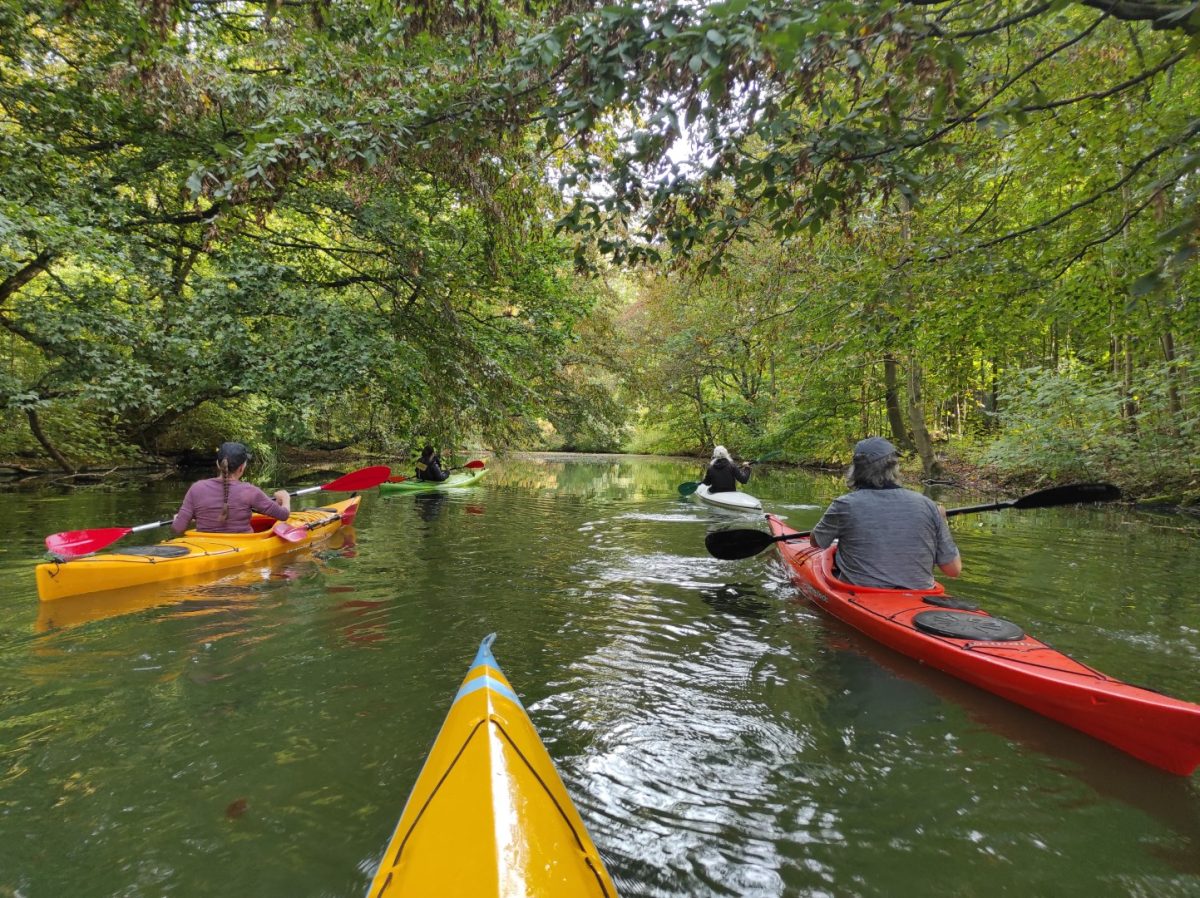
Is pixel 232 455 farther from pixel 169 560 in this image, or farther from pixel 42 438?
pixel 42 438

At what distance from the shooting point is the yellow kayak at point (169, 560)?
454 cm

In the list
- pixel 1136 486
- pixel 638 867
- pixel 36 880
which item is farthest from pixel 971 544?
pixel 36 880

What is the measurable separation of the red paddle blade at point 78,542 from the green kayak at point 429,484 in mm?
6389

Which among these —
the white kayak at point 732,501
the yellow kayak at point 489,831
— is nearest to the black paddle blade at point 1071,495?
the yellow kayak at point 489,831

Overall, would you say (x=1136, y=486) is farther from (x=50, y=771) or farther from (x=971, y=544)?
(x=50, y=771)

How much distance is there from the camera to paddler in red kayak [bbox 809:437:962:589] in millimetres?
3996

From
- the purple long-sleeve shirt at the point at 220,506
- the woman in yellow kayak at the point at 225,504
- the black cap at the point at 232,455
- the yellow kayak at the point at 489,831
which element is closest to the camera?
the yellow kayak at the point at 489,831

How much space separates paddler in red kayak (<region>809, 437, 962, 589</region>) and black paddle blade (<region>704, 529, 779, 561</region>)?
1.13 m

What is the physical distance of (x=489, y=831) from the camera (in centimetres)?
145

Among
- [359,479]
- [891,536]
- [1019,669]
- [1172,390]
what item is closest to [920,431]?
[1172,390]

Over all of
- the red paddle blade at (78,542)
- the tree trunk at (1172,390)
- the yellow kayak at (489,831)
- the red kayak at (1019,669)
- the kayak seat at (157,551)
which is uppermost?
the tree trunk at (1172,390)

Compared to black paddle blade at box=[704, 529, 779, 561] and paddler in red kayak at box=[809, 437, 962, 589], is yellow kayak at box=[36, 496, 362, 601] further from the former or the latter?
paddler in red kayak at box=[809, 437, 962, 589]

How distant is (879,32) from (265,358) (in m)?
8.02

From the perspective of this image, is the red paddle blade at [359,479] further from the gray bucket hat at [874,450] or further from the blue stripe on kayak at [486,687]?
the gray bucket hat at [874,450]
